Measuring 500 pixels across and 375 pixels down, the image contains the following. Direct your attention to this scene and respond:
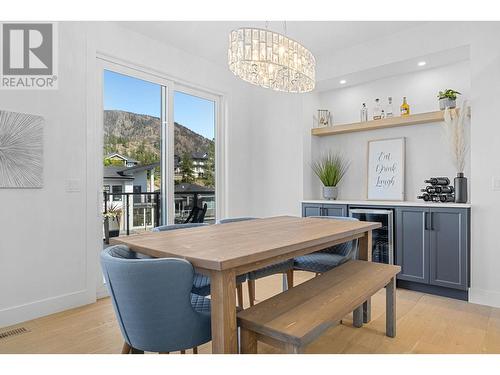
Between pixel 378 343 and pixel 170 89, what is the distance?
10.9 ft

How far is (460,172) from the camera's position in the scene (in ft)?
10.7

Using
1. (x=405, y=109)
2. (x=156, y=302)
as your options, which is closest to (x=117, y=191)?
(x=156, y=302)

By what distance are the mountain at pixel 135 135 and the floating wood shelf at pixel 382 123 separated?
74.3 inches

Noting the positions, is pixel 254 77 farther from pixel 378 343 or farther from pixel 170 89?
pixel 378 343

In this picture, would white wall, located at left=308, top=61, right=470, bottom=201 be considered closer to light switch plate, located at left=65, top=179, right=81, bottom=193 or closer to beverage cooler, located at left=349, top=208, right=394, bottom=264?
beverage cooler, located at left=349, top=208, right=394, bottom=264

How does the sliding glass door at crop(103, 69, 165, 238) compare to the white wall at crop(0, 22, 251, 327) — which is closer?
the white wall at crop(0, 22, 251, 327)

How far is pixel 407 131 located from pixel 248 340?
3336 millimetres

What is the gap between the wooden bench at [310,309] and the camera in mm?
1418

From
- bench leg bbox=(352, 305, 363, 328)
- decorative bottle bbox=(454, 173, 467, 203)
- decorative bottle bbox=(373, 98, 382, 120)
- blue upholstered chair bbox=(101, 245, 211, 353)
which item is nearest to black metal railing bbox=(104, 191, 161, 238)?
blue upholstered chair bbox=(101, 245, 211, 353)

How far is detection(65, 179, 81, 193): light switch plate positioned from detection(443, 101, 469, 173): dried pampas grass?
3.64 meters

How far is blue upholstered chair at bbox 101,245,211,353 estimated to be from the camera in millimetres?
1362

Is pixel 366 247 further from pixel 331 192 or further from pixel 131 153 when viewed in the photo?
pixel 131 153
